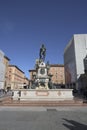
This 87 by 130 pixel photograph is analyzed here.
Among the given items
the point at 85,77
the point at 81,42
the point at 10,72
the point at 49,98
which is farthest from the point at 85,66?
the point at 10,72

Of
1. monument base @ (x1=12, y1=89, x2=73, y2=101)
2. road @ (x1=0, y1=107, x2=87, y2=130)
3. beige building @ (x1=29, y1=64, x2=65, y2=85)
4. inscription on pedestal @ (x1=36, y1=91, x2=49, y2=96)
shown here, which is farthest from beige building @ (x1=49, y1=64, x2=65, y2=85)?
road @ (x1=0, y1=107, x2=87, y2=130)

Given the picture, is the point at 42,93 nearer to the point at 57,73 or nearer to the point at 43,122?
the point at 43,122

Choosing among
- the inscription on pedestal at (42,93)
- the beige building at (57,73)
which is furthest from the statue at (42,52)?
the beige building at (57,73)

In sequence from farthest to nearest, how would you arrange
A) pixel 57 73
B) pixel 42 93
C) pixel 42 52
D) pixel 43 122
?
pixel 57 73
pixel 42 52
pixel 42 93
pixel 43 122

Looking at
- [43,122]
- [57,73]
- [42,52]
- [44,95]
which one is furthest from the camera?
[57,73]

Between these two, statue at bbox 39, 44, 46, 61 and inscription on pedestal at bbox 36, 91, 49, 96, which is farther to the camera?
statue at bbox 39, 44, 46, 61

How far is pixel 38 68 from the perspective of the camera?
25297 mm

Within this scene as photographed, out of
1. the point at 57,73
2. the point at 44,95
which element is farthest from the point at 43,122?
the point at 57,73

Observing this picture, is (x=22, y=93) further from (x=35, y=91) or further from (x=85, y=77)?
(x=85, y=77)

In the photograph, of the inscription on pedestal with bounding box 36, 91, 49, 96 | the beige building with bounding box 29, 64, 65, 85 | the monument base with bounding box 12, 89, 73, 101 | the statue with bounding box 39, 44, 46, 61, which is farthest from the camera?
the beige building with bounding box 29, 64, 65, 85

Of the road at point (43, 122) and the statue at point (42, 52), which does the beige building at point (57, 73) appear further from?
the road at point (43, 122)

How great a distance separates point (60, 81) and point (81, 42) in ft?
138

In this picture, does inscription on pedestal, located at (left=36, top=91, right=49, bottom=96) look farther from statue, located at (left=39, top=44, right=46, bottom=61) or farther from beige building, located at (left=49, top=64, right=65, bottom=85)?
beige building, located at (left=49, top=64, right=65, bottom=85)

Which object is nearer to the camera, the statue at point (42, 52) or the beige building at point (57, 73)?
the statue at point (42, 52)
